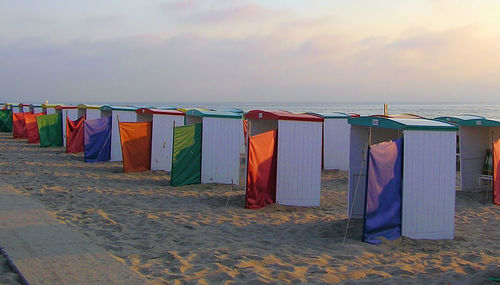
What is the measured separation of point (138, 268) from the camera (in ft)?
19.6

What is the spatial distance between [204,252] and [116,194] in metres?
5.23

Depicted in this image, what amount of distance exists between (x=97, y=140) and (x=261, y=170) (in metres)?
10.0

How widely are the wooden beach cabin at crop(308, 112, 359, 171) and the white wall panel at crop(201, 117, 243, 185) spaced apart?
16.1ft

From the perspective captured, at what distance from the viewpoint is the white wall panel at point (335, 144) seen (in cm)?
1727

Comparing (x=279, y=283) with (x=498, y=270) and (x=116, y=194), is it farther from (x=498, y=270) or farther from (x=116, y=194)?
(x=116, y=194)

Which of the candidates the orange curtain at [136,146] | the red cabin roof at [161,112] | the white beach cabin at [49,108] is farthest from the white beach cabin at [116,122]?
the white beach cabin at [49,108]

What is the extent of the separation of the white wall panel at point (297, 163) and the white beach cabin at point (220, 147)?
259 centimetres

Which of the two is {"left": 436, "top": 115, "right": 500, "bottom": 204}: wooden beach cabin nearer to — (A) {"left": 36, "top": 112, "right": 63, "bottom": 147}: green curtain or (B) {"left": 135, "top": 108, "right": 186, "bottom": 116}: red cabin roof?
(B) {"left": 135, "top": 108, "right": 186, "bottom": 116}: red cabin roof

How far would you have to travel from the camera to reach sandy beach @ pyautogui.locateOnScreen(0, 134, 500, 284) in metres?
6.08

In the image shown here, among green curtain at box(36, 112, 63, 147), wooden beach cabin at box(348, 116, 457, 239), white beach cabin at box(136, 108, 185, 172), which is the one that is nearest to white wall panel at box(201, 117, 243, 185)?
white beach cabin at box(136, 108, 185, 172)

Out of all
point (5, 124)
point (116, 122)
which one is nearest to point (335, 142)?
point (116, 122)

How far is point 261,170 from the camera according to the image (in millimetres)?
10547

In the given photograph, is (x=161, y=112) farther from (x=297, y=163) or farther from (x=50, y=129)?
(x=50, y=129)

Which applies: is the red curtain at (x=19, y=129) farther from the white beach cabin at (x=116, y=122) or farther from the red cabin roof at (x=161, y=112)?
the red cabin roof at (x=161, y=112)
